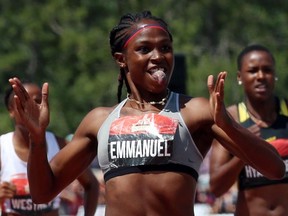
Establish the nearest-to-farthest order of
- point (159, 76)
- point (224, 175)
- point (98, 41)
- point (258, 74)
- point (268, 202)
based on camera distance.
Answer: point (159, 76), point (224, 175), point (268, 202), point (258, 74), point (98, 41)

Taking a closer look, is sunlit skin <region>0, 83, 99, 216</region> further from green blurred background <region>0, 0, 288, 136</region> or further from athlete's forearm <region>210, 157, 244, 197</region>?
green blurred background <region>0, 0, 288, 136</region>

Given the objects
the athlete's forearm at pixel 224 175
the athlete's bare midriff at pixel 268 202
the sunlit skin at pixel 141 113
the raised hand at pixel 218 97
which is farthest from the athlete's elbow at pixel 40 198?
the athlete's bare midriff at pixel 268 202

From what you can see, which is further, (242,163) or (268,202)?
(268,202)

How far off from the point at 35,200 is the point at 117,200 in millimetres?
497

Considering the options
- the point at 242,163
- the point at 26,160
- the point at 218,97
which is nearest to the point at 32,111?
the point at 218,97

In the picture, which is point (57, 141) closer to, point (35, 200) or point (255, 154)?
point (35, 200)

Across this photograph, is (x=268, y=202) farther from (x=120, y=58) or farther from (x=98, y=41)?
(x=98, y=41)

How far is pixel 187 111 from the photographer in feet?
18.0

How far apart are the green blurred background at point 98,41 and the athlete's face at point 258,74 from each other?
1583cm

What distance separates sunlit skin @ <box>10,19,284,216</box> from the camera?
17.4 feet

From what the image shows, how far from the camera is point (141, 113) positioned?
18.2 feet

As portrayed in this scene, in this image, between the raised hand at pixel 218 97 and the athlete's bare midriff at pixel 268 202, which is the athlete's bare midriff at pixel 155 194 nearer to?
the raised hand at pixel 218 97

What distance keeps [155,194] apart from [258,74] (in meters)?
2.91

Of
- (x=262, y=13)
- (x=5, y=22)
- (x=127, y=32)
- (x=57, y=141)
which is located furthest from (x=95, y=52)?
(x=127, y=32)
